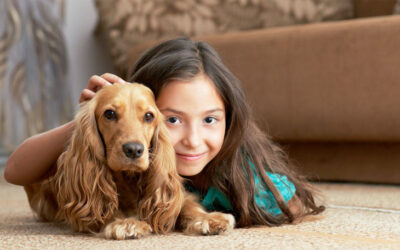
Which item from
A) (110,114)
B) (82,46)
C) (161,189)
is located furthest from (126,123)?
(82,46)

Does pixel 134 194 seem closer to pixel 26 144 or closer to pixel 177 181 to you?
pixel 177 181

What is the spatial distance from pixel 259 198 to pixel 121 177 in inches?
13.4

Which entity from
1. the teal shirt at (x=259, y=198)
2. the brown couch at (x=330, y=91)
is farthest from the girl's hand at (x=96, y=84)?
the brown couch at (x=330, y=91)

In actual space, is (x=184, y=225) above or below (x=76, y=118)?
below

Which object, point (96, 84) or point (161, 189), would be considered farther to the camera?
point (96, 84)

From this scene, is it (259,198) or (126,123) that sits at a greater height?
(126,123)

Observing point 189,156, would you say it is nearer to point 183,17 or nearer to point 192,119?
point 192,119

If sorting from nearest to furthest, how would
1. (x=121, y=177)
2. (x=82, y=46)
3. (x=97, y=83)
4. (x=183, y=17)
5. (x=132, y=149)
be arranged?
(x=132, y=149) < (x=121, y=177) < (x=97, y=83) < (x=183, y=17) < (x=82, y=46)

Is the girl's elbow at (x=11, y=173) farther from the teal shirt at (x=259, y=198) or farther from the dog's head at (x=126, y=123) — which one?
the teal shirt at (x=259, y=198)

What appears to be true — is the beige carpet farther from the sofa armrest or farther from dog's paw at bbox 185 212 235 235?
the sofa armrest

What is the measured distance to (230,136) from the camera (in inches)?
52.0

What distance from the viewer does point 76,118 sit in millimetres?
1142

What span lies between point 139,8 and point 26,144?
5.05 feet

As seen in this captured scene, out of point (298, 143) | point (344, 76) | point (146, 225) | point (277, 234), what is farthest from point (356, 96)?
point (146, 225)
